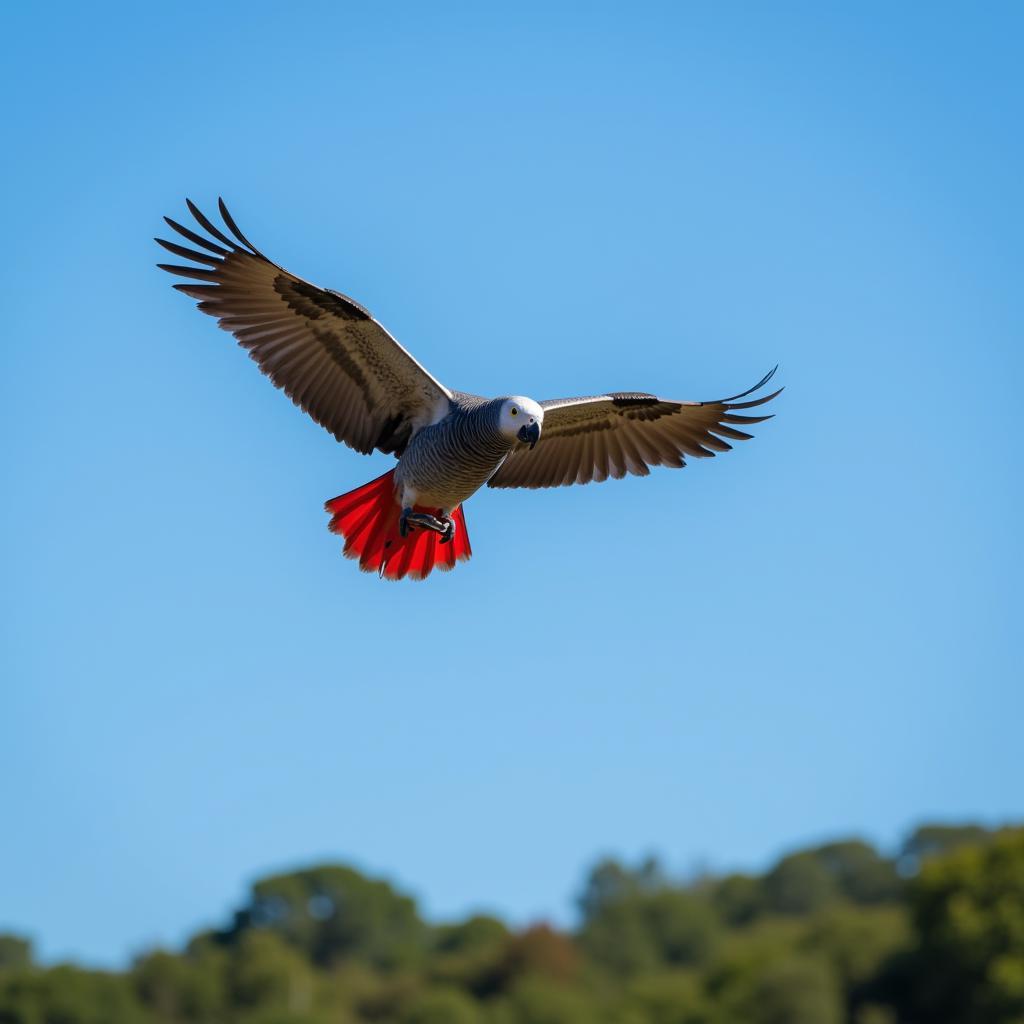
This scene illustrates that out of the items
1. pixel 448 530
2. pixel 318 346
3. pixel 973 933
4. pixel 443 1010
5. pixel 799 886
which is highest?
pixel 799 886

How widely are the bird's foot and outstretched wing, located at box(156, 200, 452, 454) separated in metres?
0.84

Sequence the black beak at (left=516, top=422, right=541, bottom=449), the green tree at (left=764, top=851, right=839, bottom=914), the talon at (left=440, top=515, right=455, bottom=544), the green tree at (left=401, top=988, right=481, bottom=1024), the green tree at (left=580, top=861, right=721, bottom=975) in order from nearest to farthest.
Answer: the black beak at (left=516, top=422, right=541, bottom=449) < the talon at (left=440, top=515, right=455, bottom=544) < the green tree at (left=401, top=988, right=481, bottom=1024) < the green tree at (left=580, top=861, right=721, bottom=975) < the green tree at (left=764, top=851, right=839, bottom=914)

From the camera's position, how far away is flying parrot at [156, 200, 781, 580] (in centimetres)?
1441

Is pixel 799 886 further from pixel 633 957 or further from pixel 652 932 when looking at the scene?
pixel 633 957

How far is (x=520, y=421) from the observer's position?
13.6 m

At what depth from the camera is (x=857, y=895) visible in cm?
9675

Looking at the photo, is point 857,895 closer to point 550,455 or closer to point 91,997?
point 91,997

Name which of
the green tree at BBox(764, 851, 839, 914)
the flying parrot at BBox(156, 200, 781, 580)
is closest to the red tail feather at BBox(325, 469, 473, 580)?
the flying parrot at BBox(156, 200, 781, 580)

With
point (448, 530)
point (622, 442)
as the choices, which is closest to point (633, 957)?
→ point (622, 442)

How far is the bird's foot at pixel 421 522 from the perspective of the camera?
581 inches

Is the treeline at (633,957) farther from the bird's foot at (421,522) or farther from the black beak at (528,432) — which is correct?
the black beak at (528,432)

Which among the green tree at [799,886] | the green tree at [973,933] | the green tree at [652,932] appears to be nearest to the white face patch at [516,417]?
the green tree at [973,933]

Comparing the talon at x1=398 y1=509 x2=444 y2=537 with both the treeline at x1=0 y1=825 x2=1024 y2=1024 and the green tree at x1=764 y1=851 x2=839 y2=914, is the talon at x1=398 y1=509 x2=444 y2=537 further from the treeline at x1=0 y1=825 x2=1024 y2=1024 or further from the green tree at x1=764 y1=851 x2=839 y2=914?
the green tree at x1=764 y1=851 x2=839 y2=914

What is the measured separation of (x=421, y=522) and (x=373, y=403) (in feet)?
4.13
